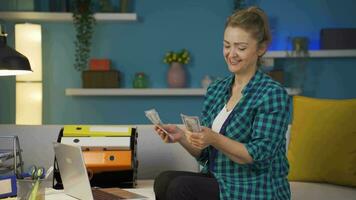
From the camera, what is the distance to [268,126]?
6.51 feet

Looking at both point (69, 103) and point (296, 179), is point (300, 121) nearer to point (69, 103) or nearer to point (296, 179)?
point (296, 179)

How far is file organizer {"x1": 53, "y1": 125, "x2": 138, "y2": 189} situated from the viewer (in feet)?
7.87

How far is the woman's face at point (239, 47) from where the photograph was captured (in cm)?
209

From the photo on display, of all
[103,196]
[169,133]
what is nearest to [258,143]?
[169,133]

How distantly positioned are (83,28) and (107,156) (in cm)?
272

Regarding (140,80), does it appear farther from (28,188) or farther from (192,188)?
(28,188)

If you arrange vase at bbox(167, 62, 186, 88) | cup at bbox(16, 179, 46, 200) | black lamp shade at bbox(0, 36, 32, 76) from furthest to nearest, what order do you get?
vase at bbox(167, 62, 186, 88) → black lamp shade at bbox(0, 36, 32, 76) → cup at bbox(16, 179, 46, 200)

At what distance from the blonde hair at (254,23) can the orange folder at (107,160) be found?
2.45 ft

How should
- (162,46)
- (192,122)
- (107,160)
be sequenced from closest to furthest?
(192,122) → (107,160) → (162,46)

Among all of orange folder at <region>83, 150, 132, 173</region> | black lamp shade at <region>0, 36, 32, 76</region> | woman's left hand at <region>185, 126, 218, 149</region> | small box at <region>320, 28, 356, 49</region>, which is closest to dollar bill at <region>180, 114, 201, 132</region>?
woman's left hand at <region>185, 126, 218, 149</region>

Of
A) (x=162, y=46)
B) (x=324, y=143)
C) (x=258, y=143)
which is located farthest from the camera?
(x=162, y=46)

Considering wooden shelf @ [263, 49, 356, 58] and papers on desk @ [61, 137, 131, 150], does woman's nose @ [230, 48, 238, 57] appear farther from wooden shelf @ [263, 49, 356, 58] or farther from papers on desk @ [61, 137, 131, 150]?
wooden shelf @ [263, 49, 356, 58]

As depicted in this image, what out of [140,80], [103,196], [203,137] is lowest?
[103,196]

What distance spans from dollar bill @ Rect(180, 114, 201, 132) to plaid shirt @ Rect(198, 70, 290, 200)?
22cm
